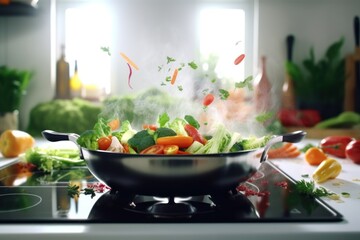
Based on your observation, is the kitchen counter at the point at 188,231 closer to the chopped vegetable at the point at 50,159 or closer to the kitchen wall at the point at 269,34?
the chopped vegetable at the point at 50,159

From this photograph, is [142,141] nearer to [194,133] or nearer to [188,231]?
[194,133]

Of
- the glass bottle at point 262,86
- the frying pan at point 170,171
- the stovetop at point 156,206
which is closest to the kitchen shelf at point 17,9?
the glass bottle at point 262,86

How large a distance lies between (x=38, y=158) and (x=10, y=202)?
41 cm

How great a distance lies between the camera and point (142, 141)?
2.72 ft

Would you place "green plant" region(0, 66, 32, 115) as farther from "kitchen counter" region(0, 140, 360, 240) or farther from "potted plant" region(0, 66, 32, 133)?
"kitchen counter" region(0, 140, 360, 240)

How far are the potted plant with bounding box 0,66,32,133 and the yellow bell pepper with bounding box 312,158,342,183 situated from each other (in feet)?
5.29

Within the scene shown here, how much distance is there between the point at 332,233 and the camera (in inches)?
25.4

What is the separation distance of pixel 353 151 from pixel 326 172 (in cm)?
36

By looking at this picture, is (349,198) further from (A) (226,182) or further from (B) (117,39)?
(B) (117,39)

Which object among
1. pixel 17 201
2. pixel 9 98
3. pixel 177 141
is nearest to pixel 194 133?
pixel 177 141

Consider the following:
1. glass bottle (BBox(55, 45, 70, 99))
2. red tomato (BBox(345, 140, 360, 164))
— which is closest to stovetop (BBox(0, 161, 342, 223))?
red tomato (BBox(345, 140, 360, 164))

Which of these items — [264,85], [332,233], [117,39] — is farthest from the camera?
[117,39]

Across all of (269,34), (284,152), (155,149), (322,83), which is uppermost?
(269,34)

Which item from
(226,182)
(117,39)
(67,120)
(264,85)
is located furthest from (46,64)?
(226,182)
